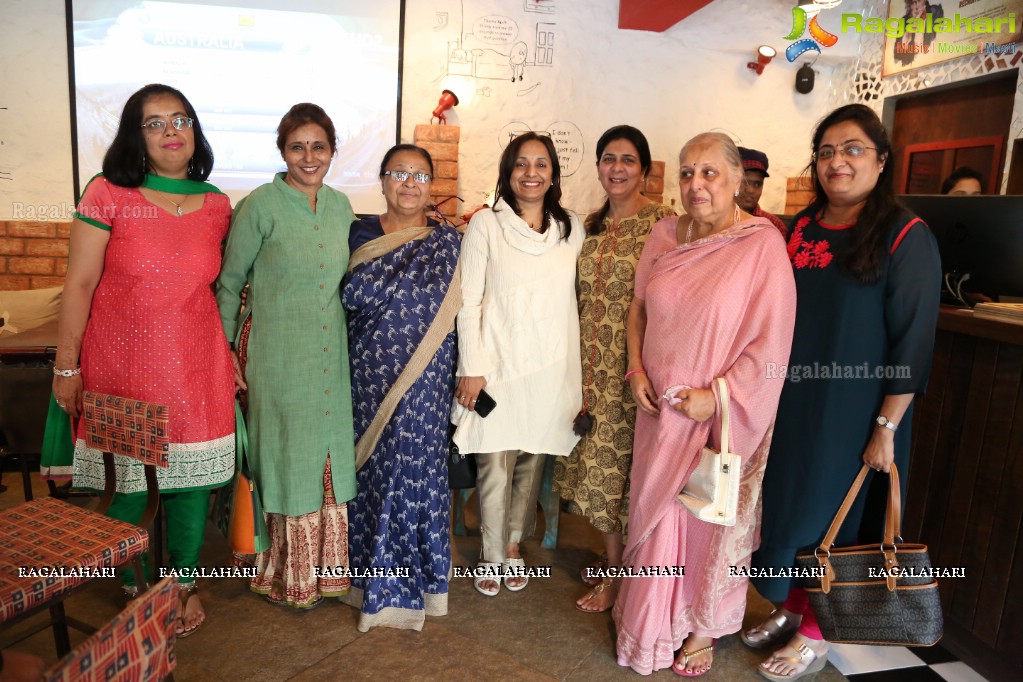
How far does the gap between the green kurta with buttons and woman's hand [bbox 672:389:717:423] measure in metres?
1.06

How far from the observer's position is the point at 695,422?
188 centimetres

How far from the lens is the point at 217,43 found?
396 centimetres

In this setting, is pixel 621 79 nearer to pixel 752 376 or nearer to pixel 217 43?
pixel 217 43

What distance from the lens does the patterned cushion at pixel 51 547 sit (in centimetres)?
143

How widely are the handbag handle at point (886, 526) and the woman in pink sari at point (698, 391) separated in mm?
201

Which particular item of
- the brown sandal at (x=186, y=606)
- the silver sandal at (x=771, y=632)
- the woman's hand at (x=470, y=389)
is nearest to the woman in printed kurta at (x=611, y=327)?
the woman's hand at (x=470, y=389)

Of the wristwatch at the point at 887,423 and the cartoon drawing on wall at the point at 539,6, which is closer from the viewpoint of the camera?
the wristwatch at the point at 887,423

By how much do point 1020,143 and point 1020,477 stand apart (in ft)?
8.46

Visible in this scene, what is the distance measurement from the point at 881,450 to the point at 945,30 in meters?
3.48

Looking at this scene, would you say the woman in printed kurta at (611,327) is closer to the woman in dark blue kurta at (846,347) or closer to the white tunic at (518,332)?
the white tunic at (518,332)

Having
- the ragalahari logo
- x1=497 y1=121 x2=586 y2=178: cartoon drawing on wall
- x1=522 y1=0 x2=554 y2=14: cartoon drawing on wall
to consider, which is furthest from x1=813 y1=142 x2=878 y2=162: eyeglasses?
the ragalahari logo

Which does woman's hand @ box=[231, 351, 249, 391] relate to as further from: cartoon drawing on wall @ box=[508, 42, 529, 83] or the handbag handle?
cartoon drawing on wall @ box=[508, 42, 529, 83]

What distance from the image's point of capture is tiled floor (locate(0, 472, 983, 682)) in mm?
1929

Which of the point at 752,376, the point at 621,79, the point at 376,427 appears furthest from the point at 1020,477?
the point at 621,79
